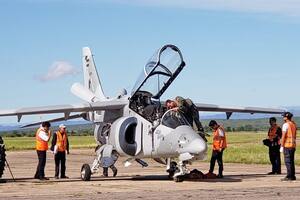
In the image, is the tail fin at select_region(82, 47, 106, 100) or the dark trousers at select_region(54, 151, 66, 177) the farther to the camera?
the tail fin at select_region(82, 47, 106, 100)

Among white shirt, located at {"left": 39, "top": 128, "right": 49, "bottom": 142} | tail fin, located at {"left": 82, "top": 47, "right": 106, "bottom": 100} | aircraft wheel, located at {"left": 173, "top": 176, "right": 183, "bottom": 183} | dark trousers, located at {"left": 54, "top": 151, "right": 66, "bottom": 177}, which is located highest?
tail fin, located at {"left": 82, "top": 47, "right": 106, "bottom": 100}

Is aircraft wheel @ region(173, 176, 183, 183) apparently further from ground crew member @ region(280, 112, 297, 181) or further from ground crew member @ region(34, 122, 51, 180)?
ground crew member @ region(34, 122, 51, 180)

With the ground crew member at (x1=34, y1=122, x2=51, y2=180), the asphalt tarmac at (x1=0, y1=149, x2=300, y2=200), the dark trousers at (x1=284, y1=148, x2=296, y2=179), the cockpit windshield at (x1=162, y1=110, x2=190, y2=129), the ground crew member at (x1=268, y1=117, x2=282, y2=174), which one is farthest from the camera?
the ground crew member at (x1=268, y1=117, x2=282, y2=174)

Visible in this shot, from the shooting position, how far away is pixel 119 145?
22109 millimetres

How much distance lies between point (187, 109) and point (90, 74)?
26.7 feet

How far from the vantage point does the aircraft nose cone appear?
65.0 feet

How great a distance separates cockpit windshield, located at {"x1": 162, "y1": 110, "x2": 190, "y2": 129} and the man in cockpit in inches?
6.6

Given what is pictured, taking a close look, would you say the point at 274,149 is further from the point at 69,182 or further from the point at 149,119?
the point at 69,182

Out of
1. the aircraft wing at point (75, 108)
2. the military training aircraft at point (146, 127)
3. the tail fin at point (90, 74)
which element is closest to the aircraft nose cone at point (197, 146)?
the military training aircraft at point (146, 127)

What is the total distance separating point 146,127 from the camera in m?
21.9

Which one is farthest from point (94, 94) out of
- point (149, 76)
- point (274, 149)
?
point (274, 149)

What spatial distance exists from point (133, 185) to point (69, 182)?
266 cm

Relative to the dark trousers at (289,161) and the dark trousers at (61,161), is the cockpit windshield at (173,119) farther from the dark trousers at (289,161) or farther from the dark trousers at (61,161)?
the dark trousers at (61,161)

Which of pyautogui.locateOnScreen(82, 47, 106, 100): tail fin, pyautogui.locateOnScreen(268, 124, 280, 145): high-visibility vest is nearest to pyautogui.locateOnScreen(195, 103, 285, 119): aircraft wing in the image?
pyautogui.locateOnScreen(268, 124, 280, 145): high-visibility vest
